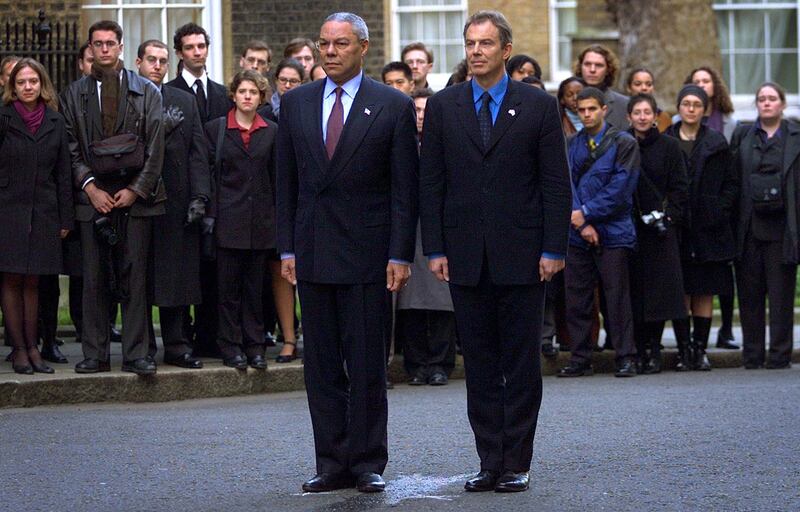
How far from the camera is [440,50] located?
21.0 m

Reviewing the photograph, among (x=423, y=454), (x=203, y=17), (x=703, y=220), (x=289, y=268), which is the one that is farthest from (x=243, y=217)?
(x=203, y=17)

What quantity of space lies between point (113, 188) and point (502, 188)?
4.08m

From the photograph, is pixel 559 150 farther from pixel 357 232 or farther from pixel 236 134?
pixel 236 134

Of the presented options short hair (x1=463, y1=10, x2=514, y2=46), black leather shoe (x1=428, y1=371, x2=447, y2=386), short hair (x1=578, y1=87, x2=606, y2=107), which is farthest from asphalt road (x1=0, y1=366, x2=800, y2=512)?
short hair (x1=578, y1=87, x2=606, y2=107)

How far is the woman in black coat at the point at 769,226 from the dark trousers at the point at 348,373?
6.09 m

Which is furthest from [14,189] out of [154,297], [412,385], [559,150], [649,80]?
[649,80]

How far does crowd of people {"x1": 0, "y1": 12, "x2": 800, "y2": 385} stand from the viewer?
1090 cm

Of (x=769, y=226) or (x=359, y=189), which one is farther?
(x=769, y=226)

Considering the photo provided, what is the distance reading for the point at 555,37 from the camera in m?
21.1

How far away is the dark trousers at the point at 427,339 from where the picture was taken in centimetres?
1204

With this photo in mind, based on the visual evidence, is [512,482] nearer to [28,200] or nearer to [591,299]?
[28,200]

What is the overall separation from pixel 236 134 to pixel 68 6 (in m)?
8.47

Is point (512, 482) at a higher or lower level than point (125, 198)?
lower

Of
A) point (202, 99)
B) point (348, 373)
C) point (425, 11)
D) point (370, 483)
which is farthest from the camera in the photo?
point (425, 11)
